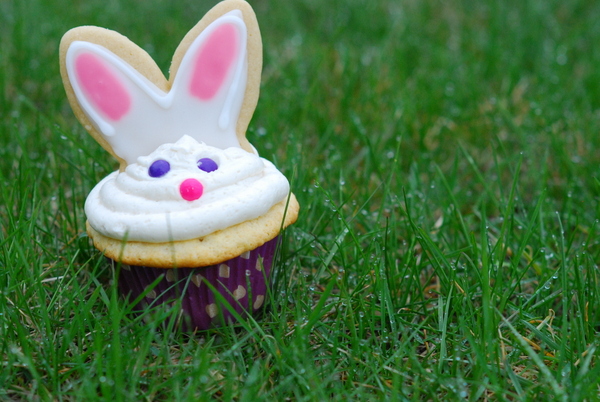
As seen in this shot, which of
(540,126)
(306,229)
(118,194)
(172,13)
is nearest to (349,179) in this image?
(306,229)

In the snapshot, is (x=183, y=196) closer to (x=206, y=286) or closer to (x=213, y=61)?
(x=206, y=286)

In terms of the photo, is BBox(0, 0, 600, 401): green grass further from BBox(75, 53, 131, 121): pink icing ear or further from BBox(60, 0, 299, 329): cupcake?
BBox(75, 53, 131, 121): pink icing ear

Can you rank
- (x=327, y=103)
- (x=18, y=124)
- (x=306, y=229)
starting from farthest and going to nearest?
(x=327, y=103) → (x=18, y=124) → (x=306, y=229)

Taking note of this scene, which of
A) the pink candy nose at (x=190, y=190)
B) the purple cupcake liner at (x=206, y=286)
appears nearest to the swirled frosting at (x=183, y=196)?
the pink candy nose at (x=190, y=190)

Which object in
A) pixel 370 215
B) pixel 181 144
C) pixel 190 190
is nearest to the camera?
pixel 190 190

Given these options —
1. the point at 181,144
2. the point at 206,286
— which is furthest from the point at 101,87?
the point at 206,286

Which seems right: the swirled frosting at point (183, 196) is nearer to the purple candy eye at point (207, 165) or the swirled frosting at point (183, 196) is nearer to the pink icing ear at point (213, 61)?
the purple candy eye at point (207, 165)

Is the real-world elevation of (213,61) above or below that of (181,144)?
above

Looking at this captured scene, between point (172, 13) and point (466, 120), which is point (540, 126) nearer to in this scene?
point (466, 120)
